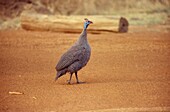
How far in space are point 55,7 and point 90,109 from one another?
16.8 metres

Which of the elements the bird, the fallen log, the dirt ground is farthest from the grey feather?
the fallen log

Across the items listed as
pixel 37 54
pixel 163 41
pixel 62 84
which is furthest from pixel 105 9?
pixel 62 84

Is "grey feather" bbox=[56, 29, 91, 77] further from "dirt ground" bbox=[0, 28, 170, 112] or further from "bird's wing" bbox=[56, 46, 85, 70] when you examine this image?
"dirt ground" bbox=[0, 28, 170, 112]

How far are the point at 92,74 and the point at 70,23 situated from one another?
25.4 ft

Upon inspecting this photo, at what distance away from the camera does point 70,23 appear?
66.2ft

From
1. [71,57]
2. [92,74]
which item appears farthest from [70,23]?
[71,57]

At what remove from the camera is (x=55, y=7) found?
2533 cm

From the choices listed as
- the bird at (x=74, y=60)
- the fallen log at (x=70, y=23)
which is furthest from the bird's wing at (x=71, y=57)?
the fallen log at (x=70, y=23)

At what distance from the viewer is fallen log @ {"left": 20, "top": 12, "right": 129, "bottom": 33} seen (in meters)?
19.7

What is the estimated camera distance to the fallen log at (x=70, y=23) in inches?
774

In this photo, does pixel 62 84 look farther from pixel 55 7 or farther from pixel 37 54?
pixel 55 7

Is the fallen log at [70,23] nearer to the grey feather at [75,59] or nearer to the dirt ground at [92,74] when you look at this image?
the dirt ground at [92,74]

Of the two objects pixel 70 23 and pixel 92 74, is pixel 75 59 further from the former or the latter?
pixel 70 23

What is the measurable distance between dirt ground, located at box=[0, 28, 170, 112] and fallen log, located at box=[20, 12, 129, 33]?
0.31 meters
